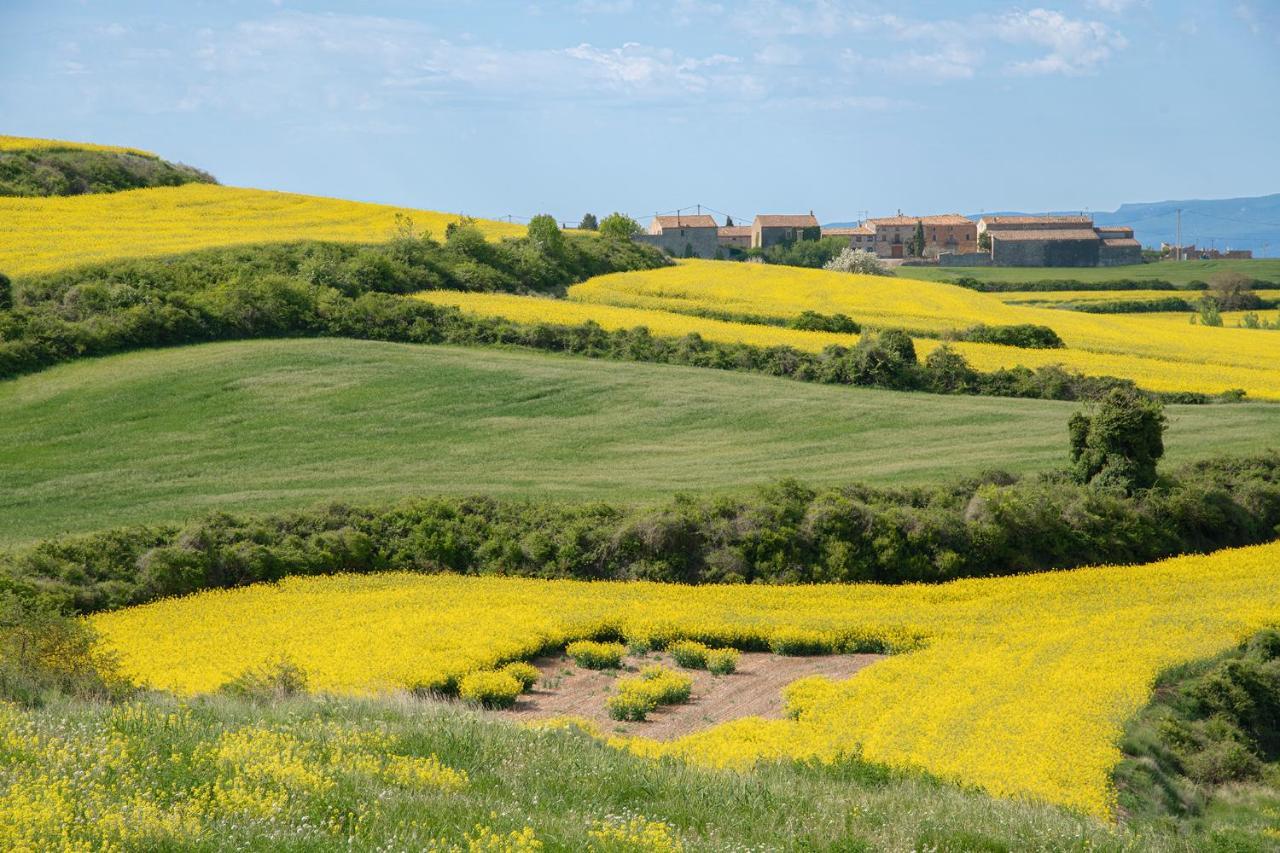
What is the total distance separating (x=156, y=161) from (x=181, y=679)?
7868 cm

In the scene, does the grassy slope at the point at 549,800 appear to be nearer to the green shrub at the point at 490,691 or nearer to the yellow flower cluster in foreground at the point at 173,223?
the green shrub at the point at 490,691

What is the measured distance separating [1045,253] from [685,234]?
43.5m

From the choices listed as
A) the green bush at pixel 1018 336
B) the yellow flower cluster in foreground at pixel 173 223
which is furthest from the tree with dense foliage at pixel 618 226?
the green bush at pixel 1018 336

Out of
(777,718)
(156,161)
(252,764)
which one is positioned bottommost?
(777,718)

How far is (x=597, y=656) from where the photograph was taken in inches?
833

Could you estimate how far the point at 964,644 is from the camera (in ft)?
71.4

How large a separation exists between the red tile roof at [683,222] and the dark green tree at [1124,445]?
133 meters

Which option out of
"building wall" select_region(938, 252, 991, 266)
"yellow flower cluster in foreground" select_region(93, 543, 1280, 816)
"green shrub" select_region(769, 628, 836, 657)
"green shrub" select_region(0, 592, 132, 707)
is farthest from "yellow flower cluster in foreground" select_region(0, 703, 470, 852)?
"building wall" select_region(938, 252, 991, 266)

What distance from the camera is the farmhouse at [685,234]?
160m

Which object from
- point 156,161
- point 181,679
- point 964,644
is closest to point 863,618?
point 964,644

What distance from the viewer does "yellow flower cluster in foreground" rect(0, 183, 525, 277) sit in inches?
2388

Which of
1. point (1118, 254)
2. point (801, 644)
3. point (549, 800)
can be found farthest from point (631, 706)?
point (1118, 254)

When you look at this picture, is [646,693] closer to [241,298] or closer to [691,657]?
[691,657]

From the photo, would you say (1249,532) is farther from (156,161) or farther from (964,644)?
(156,161)
